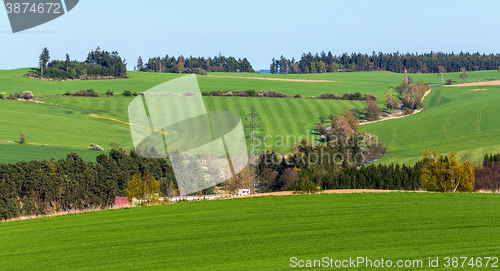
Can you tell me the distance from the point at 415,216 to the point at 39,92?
410 feet

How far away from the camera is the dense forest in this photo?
157 m

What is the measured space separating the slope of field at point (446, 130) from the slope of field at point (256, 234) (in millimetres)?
54510

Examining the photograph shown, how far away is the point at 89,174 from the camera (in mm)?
56312

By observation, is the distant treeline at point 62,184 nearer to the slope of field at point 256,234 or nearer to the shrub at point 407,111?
the slope of field at point 256,234

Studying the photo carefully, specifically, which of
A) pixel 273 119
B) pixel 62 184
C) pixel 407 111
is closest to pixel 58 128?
pixel 62 184

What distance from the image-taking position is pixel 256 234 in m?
17.8

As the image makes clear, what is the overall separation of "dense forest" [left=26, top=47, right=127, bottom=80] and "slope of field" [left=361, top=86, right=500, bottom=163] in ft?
348

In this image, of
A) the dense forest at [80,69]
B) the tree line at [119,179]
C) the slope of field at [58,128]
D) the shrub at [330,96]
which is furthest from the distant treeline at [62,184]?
the dense forest at [80,69]

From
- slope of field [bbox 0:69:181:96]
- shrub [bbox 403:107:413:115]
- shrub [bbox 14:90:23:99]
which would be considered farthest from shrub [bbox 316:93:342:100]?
shrub [bbox 14:90:23:99]

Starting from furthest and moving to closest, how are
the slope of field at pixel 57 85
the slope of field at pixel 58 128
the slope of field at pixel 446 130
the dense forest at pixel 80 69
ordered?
the dense forest at pixel 80 69 → the slope of field at pixel 57 85 → the slope of field at pixel 58 128 → the slope of field at pixel 446 130

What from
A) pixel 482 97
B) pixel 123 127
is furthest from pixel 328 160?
pixel 482 97

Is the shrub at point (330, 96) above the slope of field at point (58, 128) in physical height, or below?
above

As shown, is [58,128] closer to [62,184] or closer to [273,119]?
[62,184]

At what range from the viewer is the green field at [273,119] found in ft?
269
